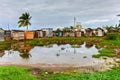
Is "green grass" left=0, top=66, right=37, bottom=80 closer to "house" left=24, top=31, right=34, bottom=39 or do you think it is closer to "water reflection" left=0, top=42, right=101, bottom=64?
"water reflection" left=0, top=42, right=101, bottom=64

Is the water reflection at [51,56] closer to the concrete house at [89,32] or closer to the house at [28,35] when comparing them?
the house at [28,35]

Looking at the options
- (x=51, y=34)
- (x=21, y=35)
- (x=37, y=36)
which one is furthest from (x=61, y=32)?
(x=21, y=35)

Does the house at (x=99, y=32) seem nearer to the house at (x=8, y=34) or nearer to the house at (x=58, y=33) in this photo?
the house at (x=58, y=33)

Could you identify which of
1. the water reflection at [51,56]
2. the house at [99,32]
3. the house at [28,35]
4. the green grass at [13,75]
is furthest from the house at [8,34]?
the green grass at [13,75]

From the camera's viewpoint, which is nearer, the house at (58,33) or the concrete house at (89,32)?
the house at (58,33)

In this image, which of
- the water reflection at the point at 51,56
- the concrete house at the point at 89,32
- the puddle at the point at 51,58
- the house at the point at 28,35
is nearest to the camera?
the puddle at the point at 51,58

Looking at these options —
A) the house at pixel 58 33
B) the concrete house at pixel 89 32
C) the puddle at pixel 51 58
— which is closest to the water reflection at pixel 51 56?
the puddle at pixel 51 58

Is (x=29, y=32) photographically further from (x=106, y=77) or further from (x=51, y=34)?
(x=106, y=77)

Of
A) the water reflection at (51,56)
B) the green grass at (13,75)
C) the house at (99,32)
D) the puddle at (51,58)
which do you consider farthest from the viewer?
the house at (99,32)

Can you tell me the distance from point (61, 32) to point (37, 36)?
7.39 metres

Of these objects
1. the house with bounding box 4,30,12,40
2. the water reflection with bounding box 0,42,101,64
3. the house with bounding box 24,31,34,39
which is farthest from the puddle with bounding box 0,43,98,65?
the house with bounding box 24,31,34,39

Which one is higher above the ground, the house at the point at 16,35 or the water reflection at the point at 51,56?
the house at the point at 16,35

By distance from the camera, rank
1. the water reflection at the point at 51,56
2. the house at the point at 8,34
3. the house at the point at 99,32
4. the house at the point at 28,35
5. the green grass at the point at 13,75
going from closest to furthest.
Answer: the green grass at the point at 13,75
the water reflection at the point at 51,56
the house at the point at 8,34
the house at the point at 28,35
the house at the point at 99,32

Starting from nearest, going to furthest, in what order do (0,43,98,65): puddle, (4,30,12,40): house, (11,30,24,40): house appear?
1. (0,43,98,65): puddle
2. (4,30,12,40): house
3. (11,30,24,40): house
